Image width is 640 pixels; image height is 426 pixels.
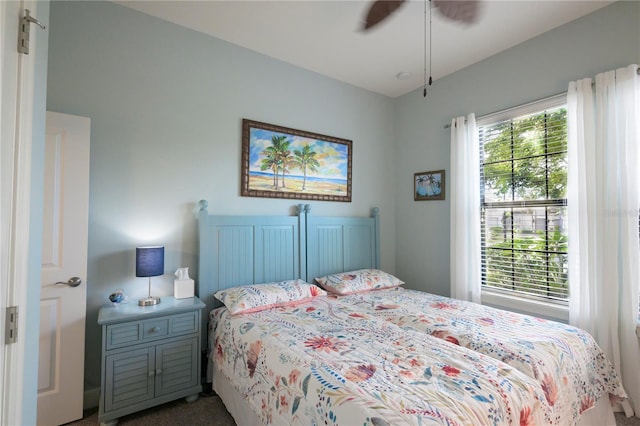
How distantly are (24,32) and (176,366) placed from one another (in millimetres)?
2046

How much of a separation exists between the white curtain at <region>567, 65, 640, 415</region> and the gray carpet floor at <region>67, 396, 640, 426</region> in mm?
595

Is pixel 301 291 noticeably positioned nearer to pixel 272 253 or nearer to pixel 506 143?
pixel 272 253

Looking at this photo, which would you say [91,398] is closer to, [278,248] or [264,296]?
[264,296]

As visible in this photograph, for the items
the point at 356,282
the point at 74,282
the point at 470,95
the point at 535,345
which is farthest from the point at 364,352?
the point at 470,95

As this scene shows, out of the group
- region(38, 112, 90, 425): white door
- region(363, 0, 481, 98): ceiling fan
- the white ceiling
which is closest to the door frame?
region(38, 112, 90, 425): white door

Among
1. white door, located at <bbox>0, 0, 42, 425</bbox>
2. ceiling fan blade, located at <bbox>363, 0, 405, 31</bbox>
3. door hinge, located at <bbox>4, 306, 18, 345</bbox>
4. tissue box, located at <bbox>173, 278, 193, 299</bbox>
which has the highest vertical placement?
ceiling fan blade, located at <bbox>363, 0, 405, 31</bbox>

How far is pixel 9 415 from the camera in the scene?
93cm

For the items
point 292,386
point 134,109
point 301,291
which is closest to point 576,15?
point 301,291

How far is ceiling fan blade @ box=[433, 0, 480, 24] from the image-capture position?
2.18 meters

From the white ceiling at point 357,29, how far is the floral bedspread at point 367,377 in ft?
7.67

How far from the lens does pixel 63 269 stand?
2059 mm

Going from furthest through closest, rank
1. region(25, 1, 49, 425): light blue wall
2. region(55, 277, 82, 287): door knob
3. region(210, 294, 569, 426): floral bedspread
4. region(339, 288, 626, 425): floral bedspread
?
region(55, 277, 82, 287): door knob < region(339, 288, 626, 425): floral bedspread < region(210, 294, 569, 426): floral bedspread < region(25, 1, 49, 425): light blue wall

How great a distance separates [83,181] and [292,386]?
6.43 feet

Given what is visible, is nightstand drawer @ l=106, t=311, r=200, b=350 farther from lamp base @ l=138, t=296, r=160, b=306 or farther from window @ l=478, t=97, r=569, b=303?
window @ l=478, t=97, r=569, b=303
